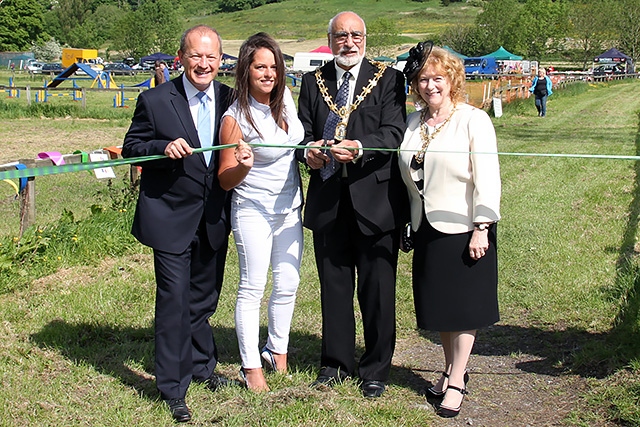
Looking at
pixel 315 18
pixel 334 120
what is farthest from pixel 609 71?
pixel 334 120

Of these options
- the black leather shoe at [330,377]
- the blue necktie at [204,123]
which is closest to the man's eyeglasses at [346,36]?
the blue necktie at [204,123]

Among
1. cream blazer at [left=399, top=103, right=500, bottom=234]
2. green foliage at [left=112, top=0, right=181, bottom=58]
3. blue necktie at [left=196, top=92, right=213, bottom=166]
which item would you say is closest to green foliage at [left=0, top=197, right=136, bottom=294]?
blue necktie at [left=196, top=92, right=213, bottom=166]

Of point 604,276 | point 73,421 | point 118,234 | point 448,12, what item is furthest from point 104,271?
point 448,12

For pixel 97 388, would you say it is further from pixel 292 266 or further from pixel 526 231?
pixel 526 231

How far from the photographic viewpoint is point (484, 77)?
6078cm

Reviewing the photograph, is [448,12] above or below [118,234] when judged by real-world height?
above

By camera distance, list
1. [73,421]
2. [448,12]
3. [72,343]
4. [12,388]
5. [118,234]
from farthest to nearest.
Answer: [448,12] < [118,234] < [72,343] < [12,388] < [73,421]

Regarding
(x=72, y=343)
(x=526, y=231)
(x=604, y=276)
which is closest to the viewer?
(x=72, y=343)

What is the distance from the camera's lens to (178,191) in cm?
428

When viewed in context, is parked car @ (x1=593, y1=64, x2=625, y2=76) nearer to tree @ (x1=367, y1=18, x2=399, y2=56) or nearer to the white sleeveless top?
tree @ (x1=367, y1=18, x2=399, y2=56)

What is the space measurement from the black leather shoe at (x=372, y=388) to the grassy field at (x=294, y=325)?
56mm

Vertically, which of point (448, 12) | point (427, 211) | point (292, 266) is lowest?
point (292, 266)

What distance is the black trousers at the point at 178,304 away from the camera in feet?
14.0

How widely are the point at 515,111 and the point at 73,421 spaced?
2589 centimetres
